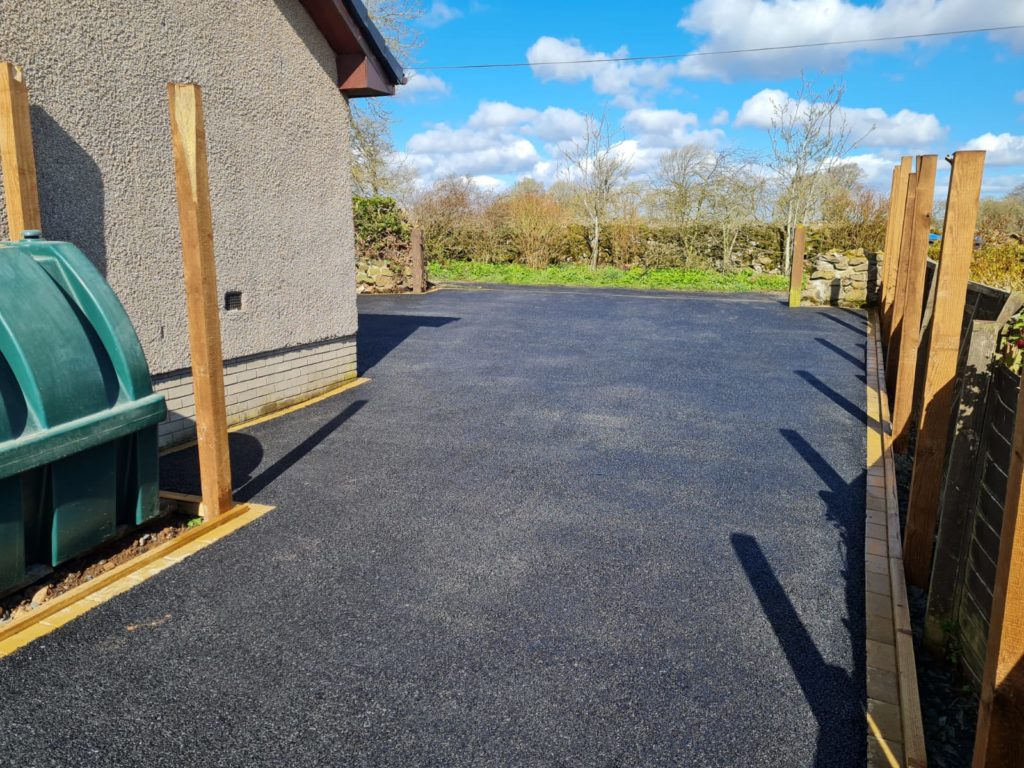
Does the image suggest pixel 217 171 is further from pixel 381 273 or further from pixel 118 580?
pixel 381 273

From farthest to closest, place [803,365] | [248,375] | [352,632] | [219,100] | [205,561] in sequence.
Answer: [803,365], [248,375], [219,100], [205,561], [352,632]

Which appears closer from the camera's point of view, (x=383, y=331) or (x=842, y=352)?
(x=842, y=352)

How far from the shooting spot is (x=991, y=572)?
9.09 ft

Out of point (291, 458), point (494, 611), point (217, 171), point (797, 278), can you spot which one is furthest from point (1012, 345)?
point (797, 278)

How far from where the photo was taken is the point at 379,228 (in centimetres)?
1672

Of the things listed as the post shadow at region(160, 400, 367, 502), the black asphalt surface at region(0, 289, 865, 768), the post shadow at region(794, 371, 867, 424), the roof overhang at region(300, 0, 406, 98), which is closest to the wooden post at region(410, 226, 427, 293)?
the roof overhang at region(300, 0, 406, 98)

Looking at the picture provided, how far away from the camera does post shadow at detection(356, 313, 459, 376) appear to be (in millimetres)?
9391

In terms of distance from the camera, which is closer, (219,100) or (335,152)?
(219,100)

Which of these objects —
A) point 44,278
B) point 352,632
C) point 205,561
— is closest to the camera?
point 352,632

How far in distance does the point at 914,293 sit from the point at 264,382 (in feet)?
17.8

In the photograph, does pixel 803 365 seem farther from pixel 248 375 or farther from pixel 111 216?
pixel 111 216

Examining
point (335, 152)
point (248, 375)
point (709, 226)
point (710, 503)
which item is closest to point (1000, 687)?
point (710, 503)

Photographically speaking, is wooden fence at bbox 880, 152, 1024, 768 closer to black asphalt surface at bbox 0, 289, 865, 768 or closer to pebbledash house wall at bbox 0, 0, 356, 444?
black asphalt surface at bbox 0, 289, 865, 768

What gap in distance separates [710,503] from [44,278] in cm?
398
